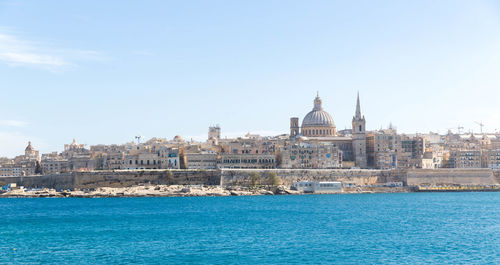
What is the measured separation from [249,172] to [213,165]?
7060 mm

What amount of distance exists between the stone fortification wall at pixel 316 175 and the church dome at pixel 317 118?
20.1 m

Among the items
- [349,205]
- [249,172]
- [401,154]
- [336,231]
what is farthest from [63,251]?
[401,154]

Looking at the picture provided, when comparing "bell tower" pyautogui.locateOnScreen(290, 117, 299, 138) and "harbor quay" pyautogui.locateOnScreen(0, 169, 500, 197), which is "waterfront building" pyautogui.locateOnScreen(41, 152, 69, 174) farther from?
"bell tower" pyautogui.locateOnScreen(290, 117, 299, 138)

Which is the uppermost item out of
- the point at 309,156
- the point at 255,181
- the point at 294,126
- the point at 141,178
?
the point at 294,126

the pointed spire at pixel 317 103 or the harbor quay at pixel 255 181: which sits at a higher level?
the pointed spire at pixel 317 103

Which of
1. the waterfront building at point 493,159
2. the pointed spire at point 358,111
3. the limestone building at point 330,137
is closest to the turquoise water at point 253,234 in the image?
the limestone building at point 330,137

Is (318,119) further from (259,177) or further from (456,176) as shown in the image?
(259,177)

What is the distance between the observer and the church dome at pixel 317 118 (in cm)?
10269

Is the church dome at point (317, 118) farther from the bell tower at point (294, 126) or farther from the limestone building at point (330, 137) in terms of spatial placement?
the bell tower at point (294, 126)

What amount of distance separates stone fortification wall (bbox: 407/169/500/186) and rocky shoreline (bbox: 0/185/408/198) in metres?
7.88

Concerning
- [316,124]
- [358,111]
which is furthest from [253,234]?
[316,124]

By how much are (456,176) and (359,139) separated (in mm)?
14906

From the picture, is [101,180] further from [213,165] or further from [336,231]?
[336,231]

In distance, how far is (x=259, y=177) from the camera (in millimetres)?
78125
